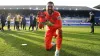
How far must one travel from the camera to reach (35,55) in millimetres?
11031

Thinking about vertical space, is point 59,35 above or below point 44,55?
above

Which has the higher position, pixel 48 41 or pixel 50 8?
pixel 50 8

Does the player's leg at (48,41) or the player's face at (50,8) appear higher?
the player's face at (50,8)

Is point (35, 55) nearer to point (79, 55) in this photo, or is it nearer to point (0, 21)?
point (79, 55)

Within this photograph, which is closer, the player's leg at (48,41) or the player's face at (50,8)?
the player's face at (50,8)

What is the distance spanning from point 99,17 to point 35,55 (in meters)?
56.2

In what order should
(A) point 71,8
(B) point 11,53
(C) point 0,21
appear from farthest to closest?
(A) point 71,8 < (C) point 0,21 < (B) point 11,53

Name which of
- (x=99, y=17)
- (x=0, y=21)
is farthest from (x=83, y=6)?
(x=0, y=21)

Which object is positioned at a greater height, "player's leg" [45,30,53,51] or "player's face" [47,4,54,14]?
"player's face" [47,4,54,14]

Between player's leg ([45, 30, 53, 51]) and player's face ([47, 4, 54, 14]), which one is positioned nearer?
player's face ([47, 4, 54, 14])

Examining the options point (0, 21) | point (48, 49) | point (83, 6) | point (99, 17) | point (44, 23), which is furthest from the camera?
point (83, 6)

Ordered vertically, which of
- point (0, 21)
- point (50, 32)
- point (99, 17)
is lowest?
point (99, 17)

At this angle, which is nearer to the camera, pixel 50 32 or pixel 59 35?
pixel 59 35

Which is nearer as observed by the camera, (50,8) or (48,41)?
(50,8)
